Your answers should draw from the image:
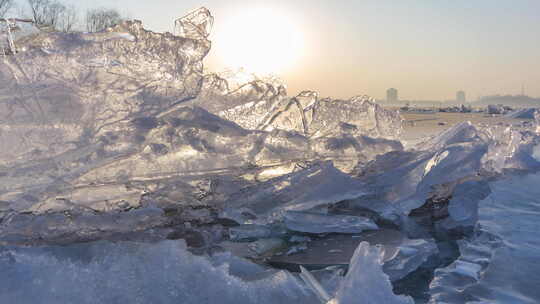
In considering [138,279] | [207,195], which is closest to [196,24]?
[207,195]

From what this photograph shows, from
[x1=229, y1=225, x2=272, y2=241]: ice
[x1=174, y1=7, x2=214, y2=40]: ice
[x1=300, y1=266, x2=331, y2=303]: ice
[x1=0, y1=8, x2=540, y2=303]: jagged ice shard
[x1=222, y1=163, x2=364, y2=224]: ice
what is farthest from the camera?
[x1=174, y1=7, x2=214, y2=40]: ice

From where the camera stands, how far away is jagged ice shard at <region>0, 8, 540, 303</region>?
1269 millimetres

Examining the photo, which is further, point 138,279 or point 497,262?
point 497,262

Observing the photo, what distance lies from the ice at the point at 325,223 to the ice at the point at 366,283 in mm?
883

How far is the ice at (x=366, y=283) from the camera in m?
0.97

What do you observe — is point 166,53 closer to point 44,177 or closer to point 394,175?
point 44,177

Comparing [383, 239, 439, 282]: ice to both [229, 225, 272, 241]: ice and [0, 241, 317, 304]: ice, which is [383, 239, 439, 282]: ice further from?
[229, 225, 272, 241]: ice

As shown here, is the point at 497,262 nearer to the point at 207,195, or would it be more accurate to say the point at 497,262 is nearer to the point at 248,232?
the point at 248,232

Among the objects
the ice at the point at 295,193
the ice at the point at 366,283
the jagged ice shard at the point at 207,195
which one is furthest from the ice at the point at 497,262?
the ice at the point at 295,193

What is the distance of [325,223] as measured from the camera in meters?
1.95

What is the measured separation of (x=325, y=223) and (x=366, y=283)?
953 millimetres

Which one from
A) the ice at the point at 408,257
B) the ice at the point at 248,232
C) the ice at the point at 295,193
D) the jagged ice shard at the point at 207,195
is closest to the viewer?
the jagged ice shard at the point at 207,195

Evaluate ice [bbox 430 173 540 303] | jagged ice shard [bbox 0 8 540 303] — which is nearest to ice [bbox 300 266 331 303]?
jagged ice shard [bbox 0 8 540 303]

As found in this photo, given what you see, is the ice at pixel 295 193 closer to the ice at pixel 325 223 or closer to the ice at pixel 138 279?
the ice at pixel 325 223
